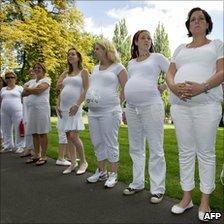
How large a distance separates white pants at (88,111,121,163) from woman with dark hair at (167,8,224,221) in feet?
3.92

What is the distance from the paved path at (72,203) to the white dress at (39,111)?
100 cm

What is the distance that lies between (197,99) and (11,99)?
4.98 meters

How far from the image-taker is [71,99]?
5676mm

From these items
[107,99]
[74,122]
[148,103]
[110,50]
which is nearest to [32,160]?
[74,122]

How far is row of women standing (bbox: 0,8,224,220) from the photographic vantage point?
3.61 m

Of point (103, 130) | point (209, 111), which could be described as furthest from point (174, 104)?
point (103, 130)

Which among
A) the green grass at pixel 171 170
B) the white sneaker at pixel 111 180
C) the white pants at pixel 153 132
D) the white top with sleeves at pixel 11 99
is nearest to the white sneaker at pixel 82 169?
the green grass at pixel 171 170

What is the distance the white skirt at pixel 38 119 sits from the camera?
6473mm

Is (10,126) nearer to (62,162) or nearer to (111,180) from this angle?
(62,162)

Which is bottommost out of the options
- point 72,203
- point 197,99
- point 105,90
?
point 72,203

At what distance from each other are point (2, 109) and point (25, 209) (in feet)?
13.7

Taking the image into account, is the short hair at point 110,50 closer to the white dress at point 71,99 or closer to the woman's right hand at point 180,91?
the white dress at point 71,99

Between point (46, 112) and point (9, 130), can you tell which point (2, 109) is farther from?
point (46, 112)

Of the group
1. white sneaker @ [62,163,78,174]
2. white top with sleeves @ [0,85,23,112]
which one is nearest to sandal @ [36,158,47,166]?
white sneaker @ [62,163,78,174]
